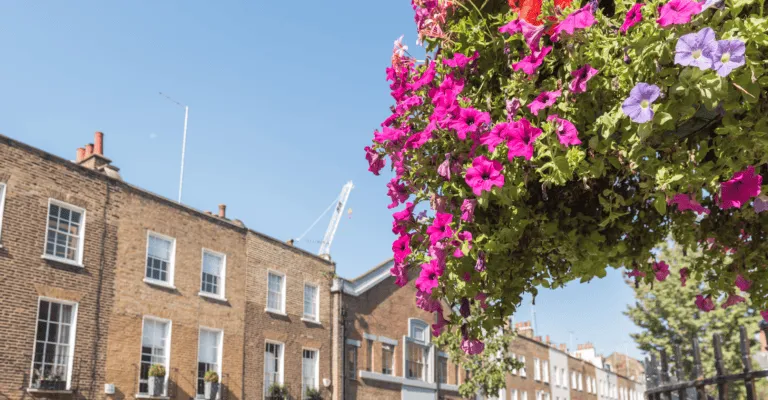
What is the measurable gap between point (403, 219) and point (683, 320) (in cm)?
2849

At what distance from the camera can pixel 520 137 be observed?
2.87 metres

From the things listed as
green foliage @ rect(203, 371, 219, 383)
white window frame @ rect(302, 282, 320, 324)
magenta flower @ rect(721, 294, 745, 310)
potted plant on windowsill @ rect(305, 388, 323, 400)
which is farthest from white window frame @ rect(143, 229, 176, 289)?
magenta flower @ rect(721, 294, 745, 310)

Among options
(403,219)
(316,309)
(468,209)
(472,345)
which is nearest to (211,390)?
(316,309)

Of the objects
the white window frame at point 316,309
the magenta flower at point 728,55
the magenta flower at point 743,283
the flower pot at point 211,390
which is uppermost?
the white window frame at point 316,309

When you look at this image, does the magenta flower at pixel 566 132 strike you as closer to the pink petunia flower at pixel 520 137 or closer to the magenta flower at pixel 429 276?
the pink petunia flower at pixel 520 137

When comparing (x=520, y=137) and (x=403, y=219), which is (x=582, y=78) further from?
(x=403, y=219)

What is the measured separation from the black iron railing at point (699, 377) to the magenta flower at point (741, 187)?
2129 mm

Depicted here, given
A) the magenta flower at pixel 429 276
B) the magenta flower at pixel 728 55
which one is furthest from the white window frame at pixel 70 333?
the magenta flower at pixel 728 55

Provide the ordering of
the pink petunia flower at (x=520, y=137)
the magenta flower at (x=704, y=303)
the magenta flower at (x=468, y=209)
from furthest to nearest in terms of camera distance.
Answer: the magenta flower at (x=704, y=303) < the magenta flower at (x=468, y=209) < the pink petunia flower at (x=520, y=137)

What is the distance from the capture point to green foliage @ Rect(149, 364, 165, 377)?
2002cm

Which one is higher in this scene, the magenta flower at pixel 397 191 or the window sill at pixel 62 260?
the window sill at pixel 62 260

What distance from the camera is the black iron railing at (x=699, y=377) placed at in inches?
186

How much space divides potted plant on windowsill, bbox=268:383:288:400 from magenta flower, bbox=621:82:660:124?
2399 cm

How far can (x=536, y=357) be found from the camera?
49375 millimetres
